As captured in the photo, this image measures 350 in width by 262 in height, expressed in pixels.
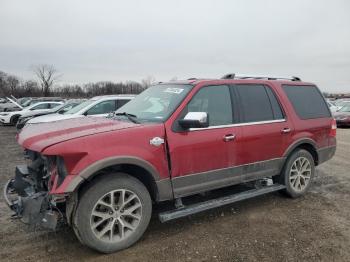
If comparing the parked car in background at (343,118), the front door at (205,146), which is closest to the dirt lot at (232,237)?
the front door at (205,146)

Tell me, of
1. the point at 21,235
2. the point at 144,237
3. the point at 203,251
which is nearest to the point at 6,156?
the point at 21,235

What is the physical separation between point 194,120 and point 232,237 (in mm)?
Answer: 1509

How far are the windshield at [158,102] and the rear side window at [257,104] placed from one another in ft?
2.97

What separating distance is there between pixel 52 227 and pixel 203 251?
5.34ft

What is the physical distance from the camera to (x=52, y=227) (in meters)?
3.37

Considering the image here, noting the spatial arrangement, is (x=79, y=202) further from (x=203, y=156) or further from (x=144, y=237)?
(x=203, y=156)

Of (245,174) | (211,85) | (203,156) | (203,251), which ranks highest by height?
(211,85)

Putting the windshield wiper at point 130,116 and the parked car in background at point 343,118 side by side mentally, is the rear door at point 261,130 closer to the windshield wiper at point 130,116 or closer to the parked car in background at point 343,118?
the windshield wiper at point 130,116

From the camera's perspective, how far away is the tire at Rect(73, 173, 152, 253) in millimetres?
3459

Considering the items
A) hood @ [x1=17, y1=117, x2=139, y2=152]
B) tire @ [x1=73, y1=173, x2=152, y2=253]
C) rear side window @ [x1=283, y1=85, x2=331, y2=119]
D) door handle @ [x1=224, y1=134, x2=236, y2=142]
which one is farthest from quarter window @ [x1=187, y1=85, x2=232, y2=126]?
rear side window @ [x1=283, y1=85, x2=331, y2=119]

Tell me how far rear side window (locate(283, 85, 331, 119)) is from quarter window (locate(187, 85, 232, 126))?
4.63 feet

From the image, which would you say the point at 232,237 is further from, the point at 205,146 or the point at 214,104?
the point at 214,104

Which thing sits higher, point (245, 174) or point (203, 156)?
point (203, 156)

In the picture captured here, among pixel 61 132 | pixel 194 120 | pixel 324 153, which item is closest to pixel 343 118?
pixel 324 153
